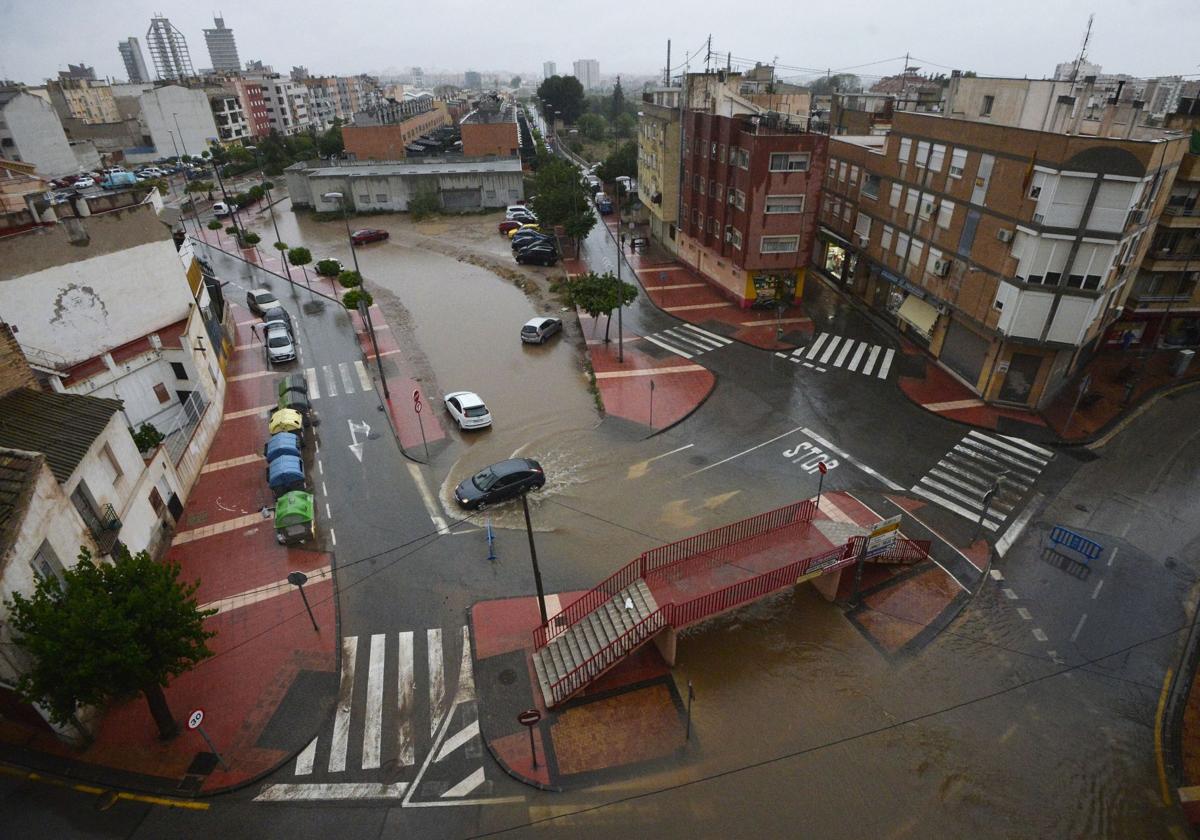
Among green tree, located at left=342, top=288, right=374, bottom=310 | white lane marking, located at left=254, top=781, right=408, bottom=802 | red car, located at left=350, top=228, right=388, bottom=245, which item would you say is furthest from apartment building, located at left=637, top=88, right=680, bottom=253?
white lane marking, located at left=254, top=781, right=408, bottom=802

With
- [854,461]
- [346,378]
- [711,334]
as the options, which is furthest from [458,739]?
[711,334]

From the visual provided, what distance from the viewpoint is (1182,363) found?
31609 mm

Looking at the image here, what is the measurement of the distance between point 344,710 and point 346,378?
2193cm

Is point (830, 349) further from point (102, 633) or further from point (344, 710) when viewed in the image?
point (102, 633)

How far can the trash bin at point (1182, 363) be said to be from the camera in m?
31.5

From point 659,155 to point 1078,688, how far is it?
4697 centimetres

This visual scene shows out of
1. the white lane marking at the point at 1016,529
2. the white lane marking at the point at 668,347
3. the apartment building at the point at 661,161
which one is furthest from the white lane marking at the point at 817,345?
the apartment building at the point at 661,161

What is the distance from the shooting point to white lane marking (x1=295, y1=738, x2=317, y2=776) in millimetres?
14711

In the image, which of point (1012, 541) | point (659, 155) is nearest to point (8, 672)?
point (1012, 541)

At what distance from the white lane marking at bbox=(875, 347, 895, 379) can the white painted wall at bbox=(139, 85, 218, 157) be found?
119505 millimetres

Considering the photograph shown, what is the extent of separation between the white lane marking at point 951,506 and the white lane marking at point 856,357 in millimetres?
10863

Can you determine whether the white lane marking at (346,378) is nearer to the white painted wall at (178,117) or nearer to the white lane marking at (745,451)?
the white lane marking at (745,451)

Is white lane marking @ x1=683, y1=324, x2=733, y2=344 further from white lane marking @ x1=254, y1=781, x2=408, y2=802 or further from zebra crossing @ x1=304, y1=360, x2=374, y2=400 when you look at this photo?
white lane marking @ x1=254, y1=781, x2=408, y2=802

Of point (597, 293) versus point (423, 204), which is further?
point (423, 204)
